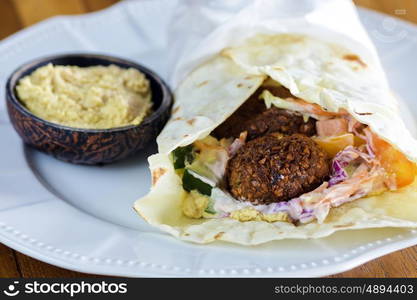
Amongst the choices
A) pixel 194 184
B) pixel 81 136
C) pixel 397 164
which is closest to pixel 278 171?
pixel 194 184

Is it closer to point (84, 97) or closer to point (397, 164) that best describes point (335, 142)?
point (397, 164)

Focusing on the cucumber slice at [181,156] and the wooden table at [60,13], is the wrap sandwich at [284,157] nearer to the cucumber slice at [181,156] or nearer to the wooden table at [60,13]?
the cucumber slice at [181,156]

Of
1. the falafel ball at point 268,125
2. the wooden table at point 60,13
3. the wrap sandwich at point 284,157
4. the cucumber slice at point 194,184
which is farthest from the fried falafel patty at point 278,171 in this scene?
the wooden table at point 60,13

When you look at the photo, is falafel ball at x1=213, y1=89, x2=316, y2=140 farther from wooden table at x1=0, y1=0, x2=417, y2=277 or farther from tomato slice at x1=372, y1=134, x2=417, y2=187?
wooden table at x1=0, y1=0, x2=417, y2=277

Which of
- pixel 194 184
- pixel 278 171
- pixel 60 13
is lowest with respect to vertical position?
pixel 60 13

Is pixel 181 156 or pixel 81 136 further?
pixel 81 136

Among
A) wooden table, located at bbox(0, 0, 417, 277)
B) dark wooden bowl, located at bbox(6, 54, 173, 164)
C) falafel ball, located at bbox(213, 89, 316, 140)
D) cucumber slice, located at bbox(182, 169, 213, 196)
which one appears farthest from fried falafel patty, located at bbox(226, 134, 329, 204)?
dark wooden bowl, located at bbox(6, 54, 173, 164)
